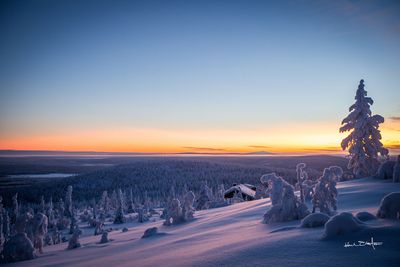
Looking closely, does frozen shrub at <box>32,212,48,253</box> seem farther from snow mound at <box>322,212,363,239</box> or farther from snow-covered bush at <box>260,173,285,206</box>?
snow mound at <box>322,212,363,239</box>

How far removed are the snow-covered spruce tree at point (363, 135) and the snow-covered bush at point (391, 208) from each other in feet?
68.8

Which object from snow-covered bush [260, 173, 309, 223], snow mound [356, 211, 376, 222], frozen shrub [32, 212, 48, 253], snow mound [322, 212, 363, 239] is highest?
snow mound [322, 212, 363, 239]

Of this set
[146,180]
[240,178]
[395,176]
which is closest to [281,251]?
[395,176]

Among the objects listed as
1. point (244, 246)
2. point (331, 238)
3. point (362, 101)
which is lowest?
point (244, 246)

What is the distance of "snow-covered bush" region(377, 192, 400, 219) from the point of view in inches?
230

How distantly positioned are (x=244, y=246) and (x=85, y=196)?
15768 centimetres

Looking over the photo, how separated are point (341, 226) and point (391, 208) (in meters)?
1.73

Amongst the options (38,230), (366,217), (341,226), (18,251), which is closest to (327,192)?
(366,217)

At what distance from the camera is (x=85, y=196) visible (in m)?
144

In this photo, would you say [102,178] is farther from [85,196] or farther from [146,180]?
[85,196]

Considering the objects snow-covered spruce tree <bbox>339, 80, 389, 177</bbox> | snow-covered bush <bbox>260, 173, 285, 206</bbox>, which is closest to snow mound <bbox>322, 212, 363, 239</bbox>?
snow-covered bush <bbox>260, 173, 285, 206</bbox>

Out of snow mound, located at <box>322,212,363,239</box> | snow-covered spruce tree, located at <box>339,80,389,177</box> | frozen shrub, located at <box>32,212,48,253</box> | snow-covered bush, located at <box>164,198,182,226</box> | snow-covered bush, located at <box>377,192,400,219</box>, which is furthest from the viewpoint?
snow-covered spruce tree, located at <box>339,80,389,177</box>

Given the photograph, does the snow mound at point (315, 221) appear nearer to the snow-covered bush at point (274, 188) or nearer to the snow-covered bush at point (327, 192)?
the snow-covered bush at point (327, 192)

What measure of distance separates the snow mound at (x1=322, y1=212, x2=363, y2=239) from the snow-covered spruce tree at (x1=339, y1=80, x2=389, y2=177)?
22399mm
